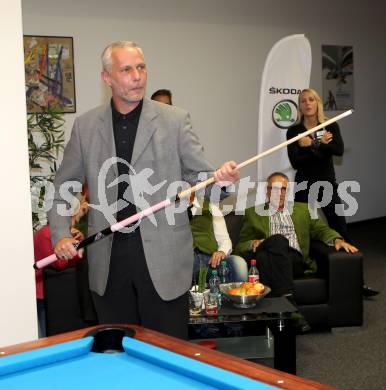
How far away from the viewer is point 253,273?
370 cm

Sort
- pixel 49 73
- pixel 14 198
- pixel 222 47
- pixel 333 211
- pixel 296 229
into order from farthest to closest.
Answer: pixel 222 47 < pixel 49 73 < pixel 333 211 < pixel 296 229 < pixel 14 198

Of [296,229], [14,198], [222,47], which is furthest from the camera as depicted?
[222,47]

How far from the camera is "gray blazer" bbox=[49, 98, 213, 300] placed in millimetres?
2287

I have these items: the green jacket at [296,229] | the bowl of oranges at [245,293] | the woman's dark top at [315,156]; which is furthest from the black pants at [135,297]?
the woman's dark top at [315,156]

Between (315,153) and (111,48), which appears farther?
(315,153)

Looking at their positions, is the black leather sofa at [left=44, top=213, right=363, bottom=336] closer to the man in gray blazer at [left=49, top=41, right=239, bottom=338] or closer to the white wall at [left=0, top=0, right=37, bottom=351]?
the man in gray blazer at [left=49, top=41, right=239, bottom=338]

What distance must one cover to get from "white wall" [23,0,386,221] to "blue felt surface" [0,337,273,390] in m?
4.13

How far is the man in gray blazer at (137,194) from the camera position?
→ 228cm

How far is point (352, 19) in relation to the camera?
290 inches

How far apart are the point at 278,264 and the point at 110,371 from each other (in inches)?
92.4

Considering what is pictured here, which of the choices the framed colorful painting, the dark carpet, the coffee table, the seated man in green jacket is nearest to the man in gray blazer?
the coffee table

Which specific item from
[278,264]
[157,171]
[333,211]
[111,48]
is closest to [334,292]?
[278,264]

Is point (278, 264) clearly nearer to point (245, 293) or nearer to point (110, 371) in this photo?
point (245, 293)

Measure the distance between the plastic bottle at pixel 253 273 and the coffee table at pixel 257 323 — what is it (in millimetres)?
191
